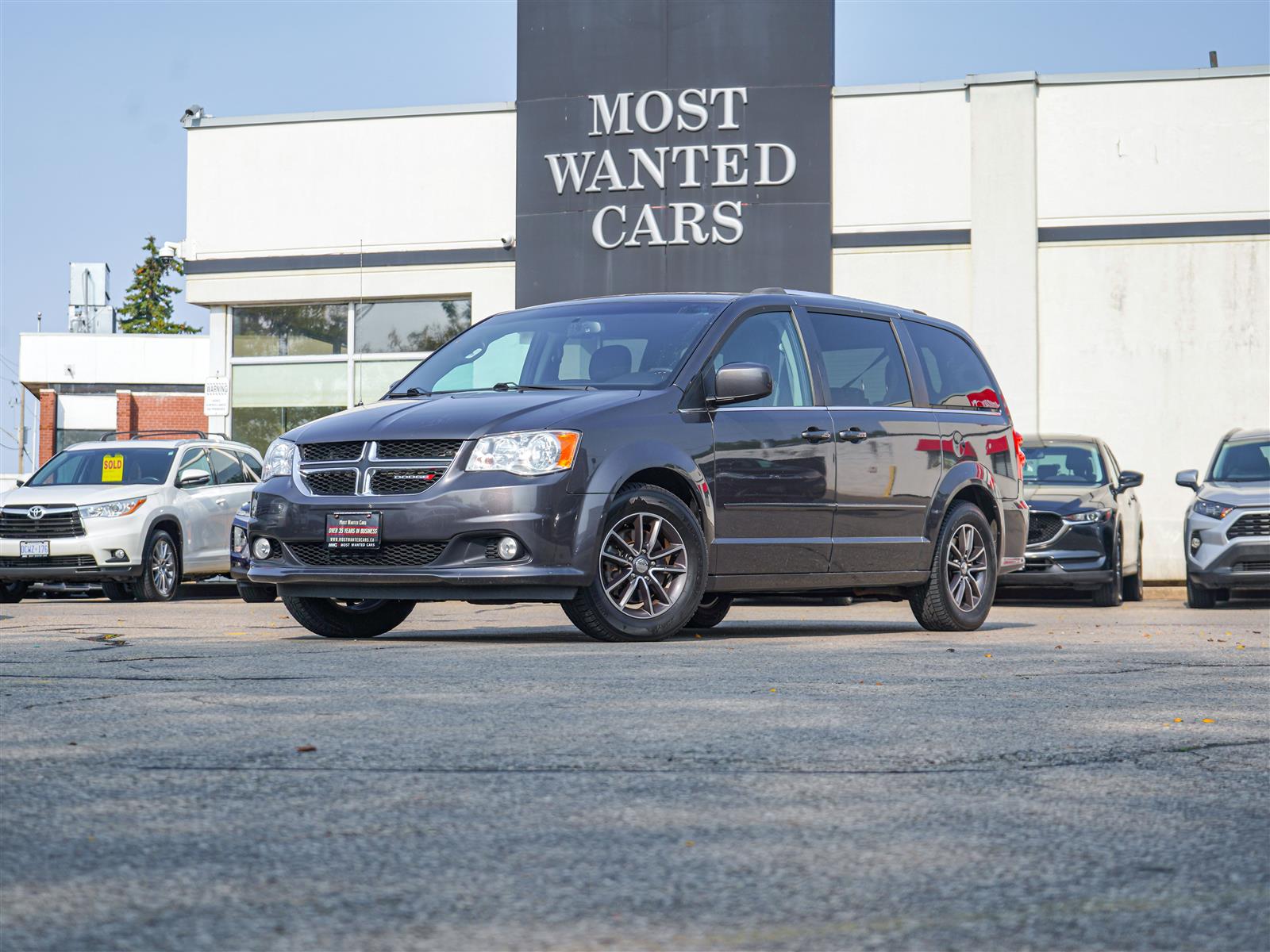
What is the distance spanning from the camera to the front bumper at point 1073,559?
15.1 meters

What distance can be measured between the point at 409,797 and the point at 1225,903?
173cm

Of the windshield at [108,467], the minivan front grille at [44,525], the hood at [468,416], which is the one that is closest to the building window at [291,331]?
the windshield at [108,467]

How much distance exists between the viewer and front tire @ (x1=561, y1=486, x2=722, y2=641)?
8492mm

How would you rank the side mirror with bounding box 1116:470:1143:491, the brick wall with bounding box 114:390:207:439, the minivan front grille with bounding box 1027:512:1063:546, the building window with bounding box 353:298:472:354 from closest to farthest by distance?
1. the minivan front grille with bounding box 1027:512:1063:546
2. the side mirror with bounding box 1116:470:1143:491
3. the building window with bounding box 353:298:472:354
4. the brick wall with bounding box 114:390:207:439

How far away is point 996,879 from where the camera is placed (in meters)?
3.13

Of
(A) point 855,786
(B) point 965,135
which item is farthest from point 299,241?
(A) point 855,786

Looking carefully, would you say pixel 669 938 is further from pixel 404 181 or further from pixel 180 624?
pixel 404 181

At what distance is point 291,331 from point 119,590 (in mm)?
8320

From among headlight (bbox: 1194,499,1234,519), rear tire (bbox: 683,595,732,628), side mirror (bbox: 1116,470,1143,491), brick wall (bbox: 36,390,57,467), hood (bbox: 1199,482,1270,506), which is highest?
brick wall (bbox: 36,390,57,467)

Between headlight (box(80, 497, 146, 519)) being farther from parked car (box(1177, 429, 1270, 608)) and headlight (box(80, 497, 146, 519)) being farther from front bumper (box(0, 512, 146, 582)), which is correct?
parked car (box(1177, 429, 1270, 608))

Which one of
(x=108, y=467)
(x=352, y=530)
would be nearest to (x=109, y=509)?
(x=108, y=467)

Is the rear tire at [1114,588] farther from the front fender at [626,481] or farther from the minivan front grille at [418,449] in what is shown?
the minivan front grille at [418,449]

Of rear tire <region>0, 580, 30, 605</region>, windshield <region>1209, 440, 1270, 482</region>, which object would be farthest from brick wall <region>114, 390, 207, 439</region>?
windshield <region>1209, 440, 1270, 482</region>

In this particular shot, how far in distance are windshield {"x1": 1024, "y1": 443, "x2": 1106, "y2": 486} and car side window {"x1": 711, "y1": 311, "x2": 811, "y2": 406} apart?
22.3ft
